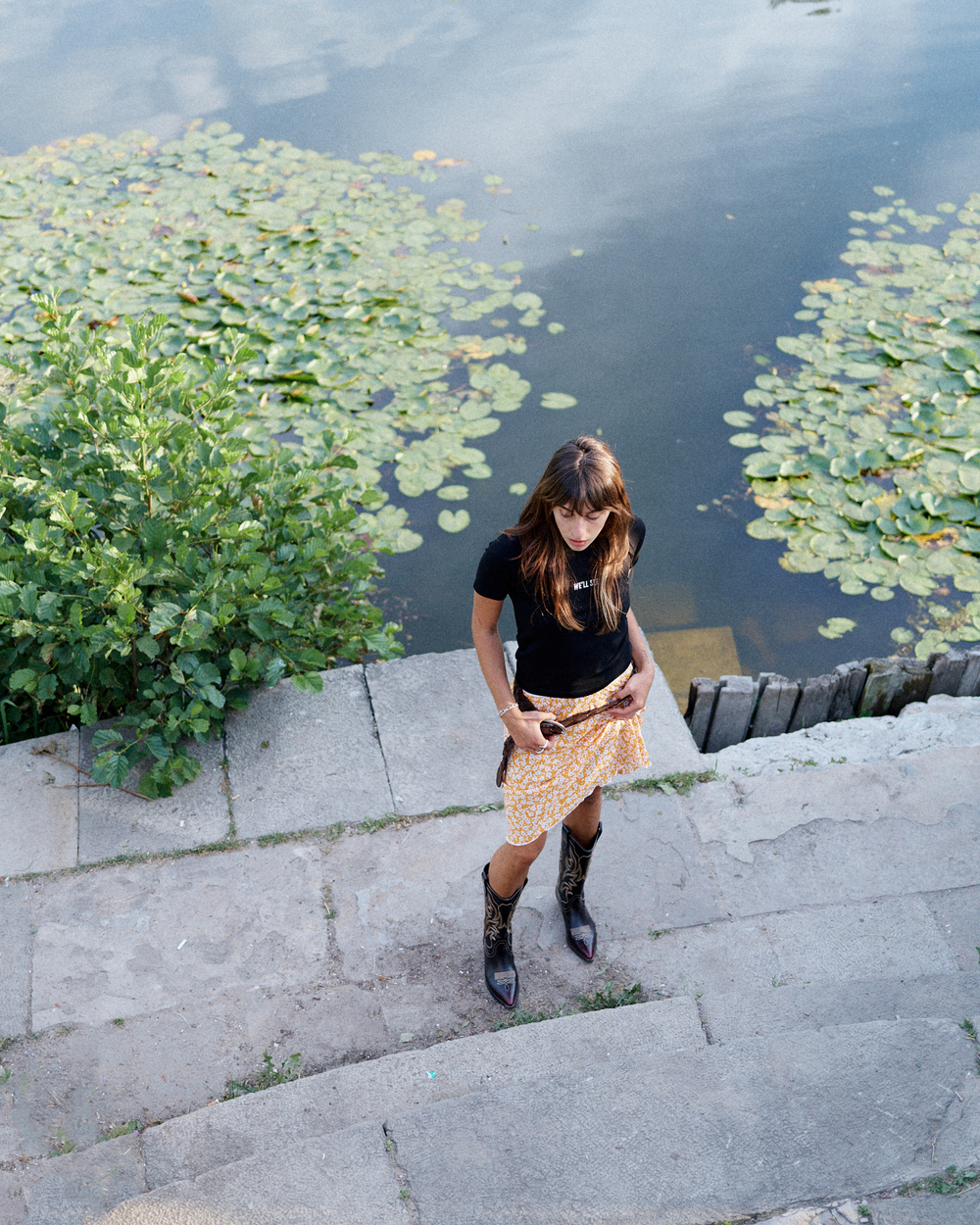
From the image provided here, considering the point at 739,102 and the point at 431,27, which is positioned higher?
the point at 431,27

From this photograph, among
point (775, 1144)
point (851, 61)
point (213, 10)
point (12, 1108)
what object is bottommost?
point (12, 1108)

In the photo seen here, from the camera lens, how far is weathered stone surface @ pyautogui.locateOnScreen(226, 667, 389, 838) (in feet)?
8.71

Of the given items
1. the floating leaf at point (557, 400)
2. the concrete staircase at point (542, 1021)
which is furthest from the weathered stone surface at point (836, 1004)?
the floating leaf at point (557, 400)

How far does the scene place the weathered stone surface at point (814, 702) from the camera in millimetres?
3141

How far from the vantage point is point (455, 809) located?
8.77 feet

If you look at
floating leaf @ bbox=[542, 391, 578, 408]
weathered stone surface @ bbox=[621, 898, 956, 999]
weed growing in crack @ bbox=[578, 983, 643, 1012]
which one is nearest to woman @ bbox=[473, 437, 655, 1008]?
weed growing in crack @ bbox=[578, 983, 643, 1012]

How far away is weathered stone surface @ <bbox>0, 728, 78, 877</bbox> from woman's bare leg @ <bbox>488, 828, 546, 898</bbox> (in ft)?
3.91

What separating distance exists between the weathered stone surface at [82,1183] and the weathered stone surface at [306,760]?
34.3 inches

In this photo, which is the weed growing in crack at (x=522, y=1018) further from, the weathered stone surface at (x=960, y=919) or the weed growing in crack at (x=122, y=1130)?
the weathered stone surface at (x=960, y=919)

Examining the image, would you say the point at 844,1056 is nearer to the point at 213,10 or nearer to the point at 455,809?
the point at 455,809

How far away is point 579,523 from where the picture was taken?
69.3 inches

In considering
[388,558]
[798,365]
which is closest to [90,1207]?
[388,558]

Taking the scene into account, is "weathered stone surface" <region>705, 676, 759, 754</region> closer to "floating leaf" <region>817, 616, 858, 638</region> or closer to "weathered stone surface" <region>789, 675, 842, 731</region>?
"weathered stone surface" <region>789, 675, 842, 731</region>

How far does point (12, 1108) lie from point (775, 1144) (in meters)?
1.60
